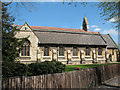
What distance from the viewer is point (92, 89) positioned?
802cm

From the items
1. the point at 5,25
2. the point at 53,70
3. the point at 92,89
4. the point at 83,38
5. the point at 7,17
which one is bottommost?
the point at 92,89

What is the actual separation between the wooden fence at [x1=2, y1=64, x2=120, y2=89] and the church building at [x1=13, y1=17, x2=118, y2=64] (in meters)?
16.4

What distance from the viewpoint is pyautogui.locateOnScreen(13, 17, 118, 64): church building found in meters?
24.3

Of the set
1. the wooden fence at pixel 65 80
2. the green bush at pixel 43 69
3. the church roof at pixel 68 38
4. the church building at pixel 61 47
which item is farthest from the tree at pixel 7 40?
the church roof at pixel 68 38

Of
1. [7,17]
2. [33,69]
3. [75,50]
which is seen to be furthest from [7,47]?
[75,50]

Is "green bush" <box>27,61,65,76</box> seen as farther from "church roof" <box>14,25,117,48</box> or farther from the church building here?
"church roof" <box>14,25,117,48</box>

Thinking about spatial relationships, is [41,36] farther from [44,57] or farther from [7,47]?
[7,47]

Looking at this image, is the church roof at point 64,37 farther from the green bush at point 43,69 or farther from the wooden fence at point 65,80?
the wooden fence at point 65,80

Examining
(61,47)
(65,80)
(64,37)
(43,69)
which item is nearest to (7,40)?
(65,80)

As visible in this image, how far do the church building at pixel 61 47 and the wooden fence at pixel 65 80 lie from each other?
16.4 m

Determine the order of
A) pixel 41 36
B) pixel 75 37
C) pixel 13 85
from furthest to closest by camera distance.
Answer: pixel 75 37, pixel 41 36, pixel 13 85

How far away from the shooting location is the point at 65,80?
6.88 metres

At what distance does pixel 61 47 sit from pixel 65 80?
20841 mm

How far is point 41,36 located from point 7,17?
2159 centimetres
